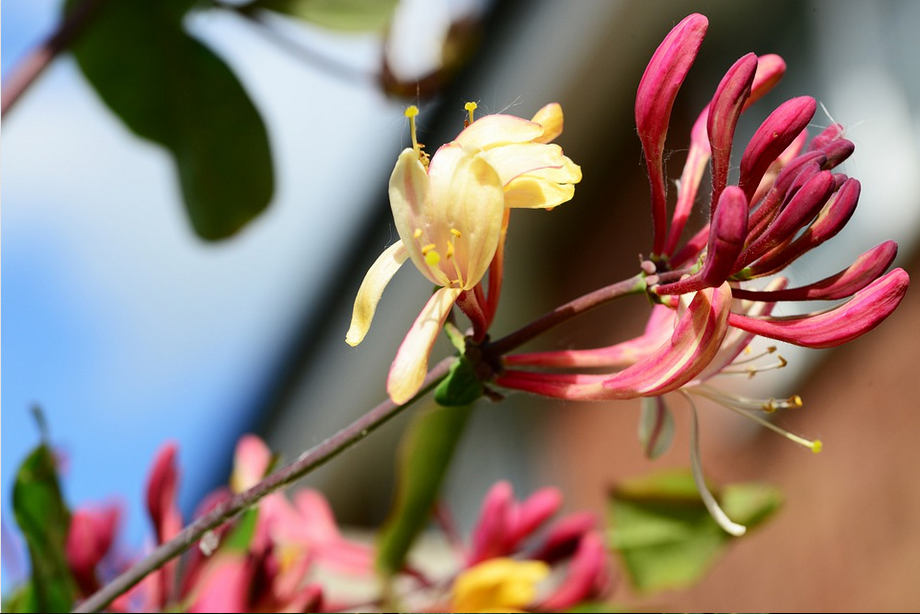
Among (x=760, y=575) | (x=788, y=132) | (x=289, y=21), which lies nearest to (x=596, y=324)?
(x=788, y=132)

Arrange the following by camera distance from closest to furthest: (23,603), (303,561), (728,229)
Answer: (728,229) → (23,603) → (303,561)

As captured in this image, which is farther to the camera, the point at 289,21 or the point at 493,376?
the point at 289,21

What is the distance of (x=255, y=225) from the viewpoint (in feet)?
2.52

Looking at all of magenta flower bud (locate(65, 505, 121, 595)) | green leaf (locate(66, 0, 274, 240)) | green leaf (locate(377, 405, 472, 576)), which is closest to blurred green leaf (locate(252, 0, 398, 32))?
green leaf (locate(66, 0, 274, 240))

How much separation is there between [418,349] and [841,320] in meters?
0.17

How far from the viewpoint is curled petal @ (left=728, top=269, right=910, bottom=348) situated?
1.14 feet

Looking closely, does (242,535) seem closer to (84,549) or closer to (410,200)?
(84,549)

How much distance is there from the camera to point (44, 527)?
1.73 ft

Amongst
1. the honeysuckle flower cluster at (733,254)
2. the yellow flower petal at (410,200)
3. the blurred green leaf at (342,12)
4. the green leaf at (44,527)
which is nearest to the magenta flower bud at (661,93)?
the honeysuckle flower cluster at (733,254)

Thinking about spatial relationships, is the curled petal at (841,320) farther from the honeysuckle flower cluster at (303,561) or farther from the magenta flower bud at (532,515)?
the magenta flower bud at (532,515)

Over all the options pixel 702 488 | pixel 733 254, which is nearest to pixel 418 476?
pixel 702 488

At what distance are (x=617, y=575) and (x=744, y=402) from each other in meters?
0.40

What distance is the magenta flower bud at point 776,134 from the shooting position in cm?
35

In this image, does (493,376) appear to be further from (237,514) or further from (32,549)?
(32,549)
